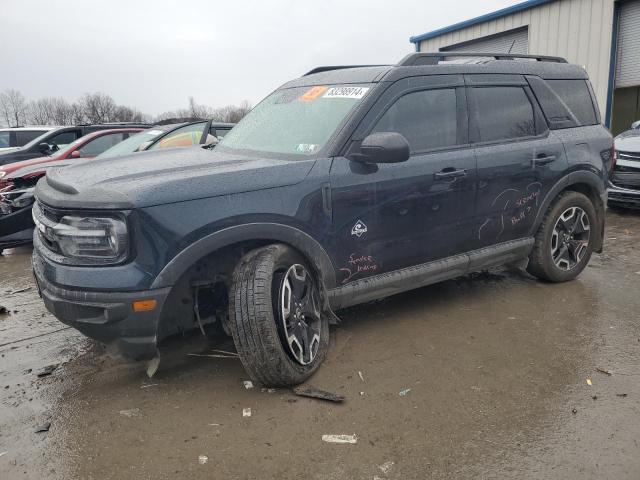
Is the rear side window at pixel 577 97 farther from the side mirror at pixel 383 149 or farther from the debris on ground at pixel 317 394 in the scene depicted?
the debris on ground at pixel 317 394

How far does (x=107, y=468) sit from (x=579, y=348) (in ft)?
9.55

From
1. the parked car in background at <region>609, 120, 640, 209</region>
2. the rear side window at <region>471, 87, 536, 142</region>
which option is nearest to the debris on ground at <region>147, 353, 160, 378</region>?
the rear side window at <region>471, 87, 536, 142</region>

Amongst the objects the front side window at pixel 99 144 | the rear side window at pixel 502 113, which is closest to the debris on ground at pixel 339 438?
→ the rear side window at pixel 502 113

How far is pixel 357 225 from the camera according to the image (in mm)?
3154

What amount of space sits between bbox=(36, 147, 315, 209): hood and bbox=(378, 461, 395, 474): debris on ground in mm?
1546

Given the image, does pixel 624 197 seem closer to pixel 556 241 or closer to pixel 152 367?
pixel 556 241

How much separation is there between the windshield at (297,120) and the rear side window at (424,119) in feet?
0.90

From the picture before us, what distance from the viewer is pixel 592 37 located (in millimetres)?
11531

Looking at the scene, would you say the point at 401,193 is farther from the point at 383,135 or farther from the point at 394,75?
the point at 394,75

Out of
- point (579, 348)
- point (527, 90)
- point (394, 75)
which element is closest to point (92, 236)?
point (394, 75)

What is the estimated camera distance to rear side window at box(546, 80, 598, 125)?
4398mm

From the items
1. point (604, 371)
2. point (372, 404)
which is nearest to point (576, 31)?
point (604, 371)

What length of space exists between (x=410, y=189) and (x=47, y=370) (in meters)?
2.63

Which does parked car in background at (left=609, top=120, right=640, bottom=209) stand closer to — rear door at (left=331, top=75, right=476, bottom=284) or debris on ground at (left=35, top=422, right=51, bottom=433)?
rear door at (left=331, top=75, right=476, bottom=284)
